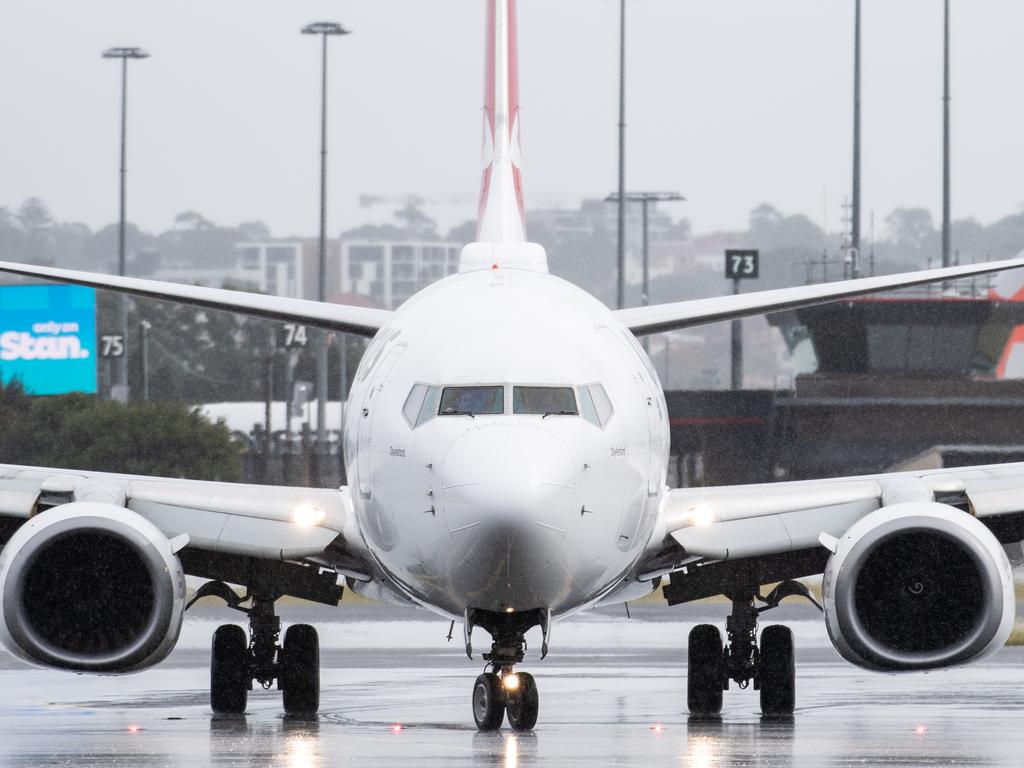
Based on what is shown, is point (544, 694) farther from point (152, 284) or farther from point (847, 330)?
point (847, 330)

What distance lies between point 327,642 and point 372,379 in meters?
15.6

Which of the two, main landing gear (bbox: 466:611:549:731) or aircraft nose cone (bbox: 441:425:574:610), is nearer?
aircraft nose cone (bbox: 441:425:574:610)

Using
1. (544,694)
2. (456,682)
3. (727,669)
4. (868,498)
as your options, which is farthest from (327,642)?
A: (868,498)

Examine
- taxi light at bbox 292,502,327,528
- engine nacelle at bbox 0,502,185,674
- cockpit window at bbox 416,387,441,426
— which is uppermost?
cockpit window at bbox 416,387,441,426

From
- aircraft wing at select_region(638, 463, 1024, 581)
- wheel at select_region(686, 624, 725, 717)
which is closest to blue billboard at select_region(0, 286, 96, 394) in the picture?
wheel at select_region(686, 624, 725, 717)

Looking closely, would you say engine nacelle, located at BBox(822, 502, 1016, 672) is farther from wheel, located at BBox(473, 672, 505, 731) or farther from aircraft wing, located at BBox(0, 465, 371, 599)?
aircraft wing, located at BBox(0, 465, 371, 599)

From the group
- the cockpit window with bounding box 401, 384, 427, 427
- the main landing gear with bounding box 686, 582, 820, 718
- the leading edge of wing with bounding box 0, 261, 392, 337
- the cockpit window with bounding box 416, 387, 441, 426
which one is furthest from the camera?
the main landing gear with bounding box 686, 582, 820, 718

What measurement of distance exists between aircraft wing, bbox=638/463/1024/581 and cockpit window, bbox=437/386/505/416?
2.58 meters

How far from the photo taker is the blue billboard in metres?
67.0

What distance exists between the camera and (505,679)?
16.2m

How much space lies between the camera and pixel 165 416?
64562 millimetres

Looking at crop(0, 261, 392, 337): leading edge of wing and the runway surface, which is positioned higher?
crop(0, 261, 392, 337): leading edge of wing

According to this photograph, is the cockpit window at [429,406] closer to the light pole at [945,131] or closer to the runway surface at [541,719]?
the runway surface at [541,719]

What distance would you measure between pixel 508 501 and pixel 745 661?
631 cm
